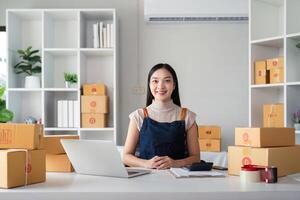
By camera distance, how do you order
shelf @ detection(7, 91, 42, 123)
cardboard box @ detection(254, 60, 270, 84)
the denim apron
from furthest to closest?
shelf @ detection(7, 91, 42, 123), cardboard box @ detection(254, 60, 270, 84), the denim apron

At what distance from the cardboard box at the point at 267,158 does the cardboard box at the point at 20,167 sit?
0.78 meters

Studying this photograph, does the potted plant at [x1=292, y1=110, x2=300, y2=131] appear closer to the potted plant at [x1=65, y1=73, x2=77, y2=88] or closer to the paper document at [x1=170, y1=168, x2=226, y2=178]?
the paper document at [x1=170, y1=168, x2=226, y2=178]

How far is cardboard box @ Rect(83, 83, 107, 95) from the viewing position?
3.88m

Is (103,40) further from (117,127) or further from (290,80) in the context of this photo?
(290,80)

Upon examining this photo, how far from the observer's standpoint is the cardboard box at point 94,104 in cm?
383

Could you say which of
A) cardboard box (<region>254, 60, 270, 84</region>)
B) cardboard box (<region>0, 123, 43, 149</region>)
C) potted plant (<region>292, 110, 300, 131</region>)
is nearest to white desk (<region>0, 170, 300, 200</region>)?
cardboard box (<region>0, 123, 43, 149</region>)

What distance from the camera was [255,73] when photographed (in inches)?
143

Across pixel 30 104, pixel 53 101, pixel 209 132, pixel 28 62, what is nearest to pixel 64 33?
pixel 28 62

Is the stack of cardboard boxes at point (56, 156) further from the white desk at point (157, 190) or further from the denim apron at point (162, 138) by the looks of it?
the denim apron at point (162, 138)

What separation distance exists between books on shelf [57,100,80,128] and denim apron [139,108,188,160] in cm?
165

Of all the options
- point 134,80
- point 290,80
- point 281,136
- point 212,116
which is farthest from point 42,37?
point 281,136

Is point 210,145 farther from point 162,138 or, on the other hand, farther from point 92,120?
point 162,138

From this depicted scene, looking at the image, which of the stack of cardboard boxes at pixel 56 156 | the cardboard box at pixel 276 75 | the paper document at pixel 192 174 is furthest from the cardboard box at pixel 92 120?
the paper document at pixel 192 174

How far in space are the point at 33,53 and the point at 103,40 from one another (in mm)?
775
